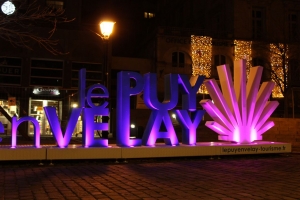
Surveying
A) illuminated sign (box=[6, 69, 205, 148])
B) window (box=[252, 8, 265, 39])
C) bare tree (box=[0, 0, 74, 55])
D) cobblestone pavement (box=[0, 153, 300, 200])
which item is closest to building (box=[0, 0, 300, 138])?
window (box=[252, 8, 265, 39])

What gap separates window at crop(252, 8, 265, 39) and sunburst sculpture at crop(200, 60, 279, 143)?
2111cm

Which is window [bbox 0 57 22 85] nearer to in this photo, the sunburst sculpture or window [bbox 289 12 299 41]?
the sunburst sculpture

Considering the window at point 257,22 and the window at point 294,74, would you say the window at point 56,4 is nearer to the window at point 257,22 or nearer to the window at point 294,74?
the window at point 257,22

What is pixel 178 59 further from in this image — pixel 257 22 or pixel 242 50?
pixel 257 22

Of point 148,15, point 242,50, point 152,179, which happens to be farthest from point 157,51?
point 152,179

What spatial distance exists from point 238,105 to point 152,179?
7.06 meters

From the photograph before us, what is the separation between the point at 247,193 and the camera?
736 cm

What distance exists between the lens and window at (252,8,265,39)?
35.0m

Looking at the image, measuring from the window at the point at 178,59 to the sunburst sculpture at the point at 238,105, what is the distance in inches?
663

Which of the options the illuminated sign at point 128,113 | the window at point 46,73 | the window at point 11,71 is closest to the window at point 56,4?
the window at point 46,73

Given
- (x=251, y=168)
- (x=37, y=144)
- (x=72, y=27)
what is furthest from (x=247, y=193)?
(x=72, y=27)

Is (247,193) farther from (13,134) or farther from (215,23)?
(215,23)

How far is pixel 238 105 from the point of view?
1497 cm

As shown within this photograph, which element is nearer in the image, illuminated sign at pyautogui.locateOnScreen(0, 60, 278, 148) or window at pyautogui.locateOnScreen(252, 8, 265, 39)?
illuminated sign at pyautogui.locateOnScreen(0, 60, 278, 148)
